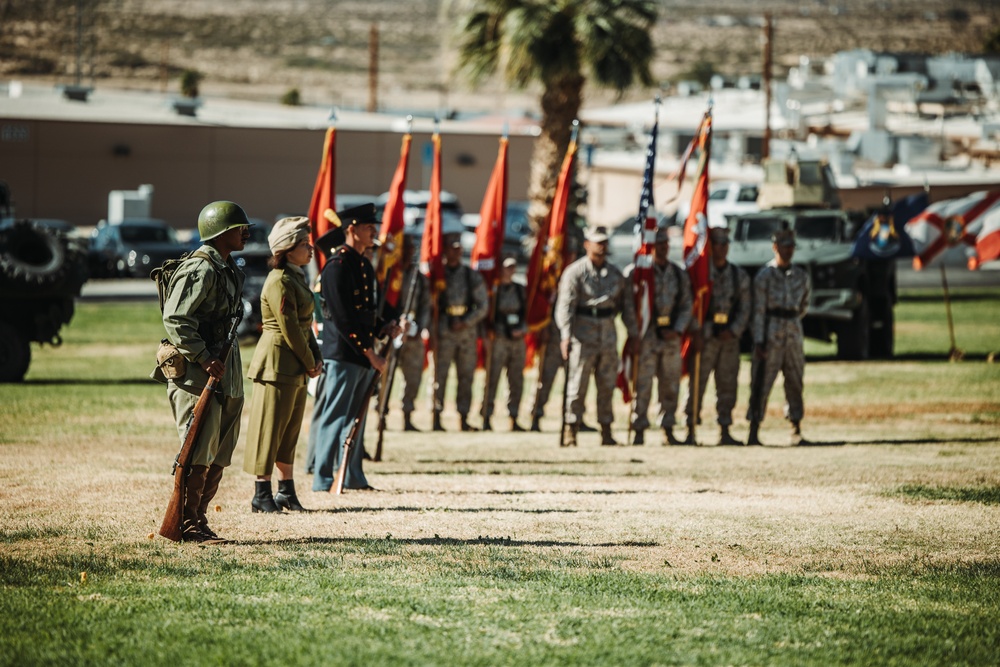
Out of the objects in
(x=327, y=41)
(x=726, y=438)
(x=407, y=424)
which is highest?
(x=327, y=41)

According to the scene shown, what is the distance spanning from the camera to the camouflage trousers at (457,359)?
14.5 m

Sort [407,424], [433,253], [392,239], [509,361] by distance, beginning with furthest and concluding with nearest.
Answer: [509,361]
[433,253]
[407,424]
[392,239]

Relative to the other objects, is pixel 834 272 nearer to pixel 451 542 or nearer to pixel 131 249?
pixel 451 542

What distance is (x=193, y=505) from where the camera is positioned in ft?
24.2

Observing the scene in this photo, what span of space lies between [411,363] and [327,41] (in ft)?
334

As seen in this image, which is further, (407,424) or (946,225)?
(946,225)

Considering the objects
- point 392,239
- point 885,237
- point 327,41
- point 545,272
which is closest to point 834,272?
point 885,237

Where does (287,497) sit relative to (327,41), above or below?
below

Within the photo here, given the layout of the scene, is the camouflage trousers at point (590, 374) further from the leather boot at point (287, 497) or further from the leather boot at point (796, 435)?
the leather boot at point (287, 497)

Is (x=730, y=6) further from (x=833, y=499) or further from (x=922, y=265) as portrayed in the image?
(x=833, y=499)

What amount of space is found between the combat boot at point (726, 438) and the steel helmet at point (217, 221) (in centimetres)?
697

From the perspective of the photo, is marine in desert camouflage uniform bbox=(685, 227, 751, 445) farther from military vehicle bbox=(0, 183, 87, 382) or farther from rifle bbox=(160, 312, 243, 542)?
military vehicle bbox=(0, 183, 87, 382)

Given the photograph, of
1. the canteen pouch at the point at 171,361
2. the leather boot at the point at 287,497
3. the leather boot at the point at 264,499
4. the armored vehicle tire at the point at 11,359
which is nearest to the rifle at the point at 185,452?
the canteen pouch at the point at 171,361

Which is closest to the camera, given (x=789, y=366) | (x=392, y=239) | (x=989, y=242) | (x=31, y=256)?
(x=789, y=366)
